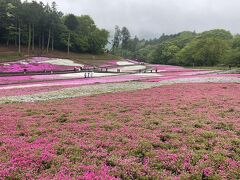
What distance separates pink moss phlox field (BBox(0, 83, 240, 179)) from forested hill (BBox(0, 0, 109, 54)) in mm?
87599

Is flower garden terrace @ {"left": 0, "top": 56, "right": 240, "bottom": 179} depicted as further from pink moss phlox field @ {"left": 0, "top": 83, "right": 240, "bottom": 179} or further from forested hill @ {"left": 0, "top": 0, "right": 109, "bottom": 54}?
forested hill @ {"left": 0, "top": 0, "right": 109, "bottom": 54}

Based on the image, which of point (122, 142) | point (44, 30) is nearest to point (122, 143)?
point (122, 142)

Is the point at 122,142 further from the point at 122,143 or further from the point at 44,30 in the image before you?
the point at 44,30

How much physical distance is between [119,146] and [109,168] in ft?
6.75

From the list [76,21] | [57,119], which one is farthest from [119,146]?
[76,21]

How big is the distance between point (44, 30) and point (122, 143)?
11095 cm

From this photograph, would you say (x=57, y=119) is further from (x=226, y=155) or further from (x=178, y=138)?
(x=226, y=155)

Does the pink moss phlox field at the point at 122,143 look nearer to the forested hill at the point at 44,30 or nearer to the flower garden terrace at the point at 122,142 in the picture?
the flower garden terrace at the point at 122,142

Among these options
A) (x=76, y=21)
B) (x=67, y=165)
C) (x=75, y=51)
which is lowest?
(x=67, y=165)

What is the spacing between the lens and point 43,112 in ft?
60.7

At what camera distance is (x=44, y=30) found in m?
115

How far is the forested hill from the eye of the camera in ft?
331

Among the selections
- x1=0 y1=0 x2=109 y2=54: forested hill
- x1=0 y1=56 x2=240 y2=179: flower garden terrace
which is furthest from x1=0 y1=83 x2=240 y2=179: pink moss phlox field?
x1=0 y1=0 x2=109 y2=54: forested hill

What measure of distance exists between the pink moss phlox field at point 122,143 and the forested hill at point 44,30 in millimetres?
87599
